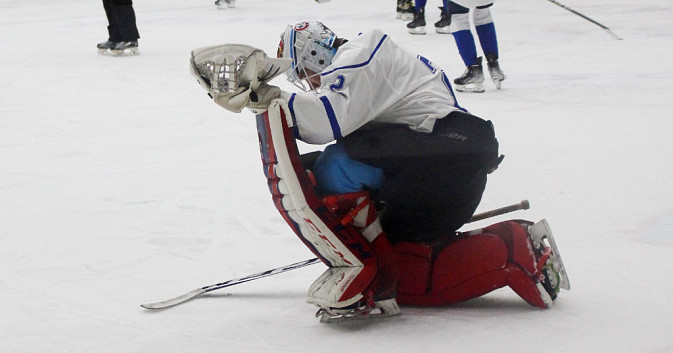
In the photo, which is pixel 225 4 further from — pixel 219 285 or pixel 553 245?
pixel 553 245

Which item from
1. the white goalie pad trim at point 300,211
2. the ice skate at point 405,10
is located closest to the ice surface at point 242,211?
the white goalie pad trim at point 300,211

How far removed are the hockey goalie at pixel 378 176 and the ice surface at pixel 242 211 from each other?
0.19 ft

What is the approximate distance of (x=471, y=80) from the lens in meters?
3.86

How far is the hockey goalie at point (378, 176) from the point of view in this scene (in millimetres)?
1510

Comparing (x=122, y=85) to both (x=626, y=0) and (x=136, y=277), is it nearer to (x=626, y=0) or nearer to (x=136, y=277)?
(x=136, y=277)

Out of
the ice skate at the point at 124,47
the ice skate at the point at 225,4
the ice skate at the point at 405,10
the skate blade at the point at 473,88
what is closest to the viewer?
the skate blade at the point at 473,88

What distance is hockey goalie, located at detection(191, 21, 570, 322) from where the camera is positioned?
1.51m

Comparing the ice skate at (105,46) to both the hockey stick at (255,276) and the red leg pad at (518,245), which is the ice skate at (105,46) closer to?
the hockey stick at (255,276)

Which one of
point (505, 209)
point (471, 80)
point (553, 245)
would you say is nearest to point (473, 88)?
point (471, 80)

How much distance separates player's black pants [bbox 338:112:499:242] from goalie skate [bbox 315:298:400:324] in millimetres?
146

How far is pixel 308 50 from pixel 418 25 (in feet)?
13.4

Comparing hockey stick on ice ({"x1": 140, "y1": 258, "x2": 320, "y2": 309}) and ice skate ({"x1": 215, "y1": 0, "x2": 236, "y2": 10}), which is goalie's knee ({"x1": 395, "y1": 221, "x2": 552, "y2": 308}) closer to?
hockey stick on ice ({"x1": 140, "y1": 258, "x2": 320, "y2": 309})

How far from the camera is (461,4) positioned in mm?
3912

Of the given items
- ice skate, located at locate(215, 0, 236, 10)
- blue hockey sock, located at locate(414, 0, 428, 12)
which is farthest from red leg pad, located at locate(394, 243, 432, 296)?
ice skate, located at locate(215, 0, 236, 10)
